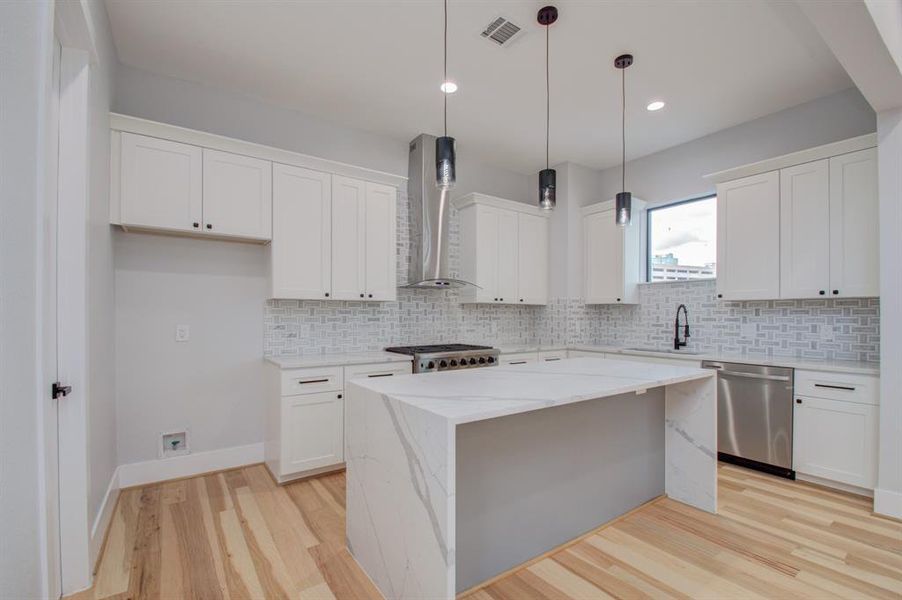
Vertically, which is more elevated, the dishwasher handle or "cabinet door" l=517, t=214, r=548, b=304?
"cabinet door" l=517, t=214, r=548, b=304

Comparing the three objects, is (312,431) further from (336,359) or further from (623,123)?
(623,123)

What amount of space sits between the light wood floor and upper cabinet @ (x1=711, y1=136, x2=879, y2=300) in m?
1.54

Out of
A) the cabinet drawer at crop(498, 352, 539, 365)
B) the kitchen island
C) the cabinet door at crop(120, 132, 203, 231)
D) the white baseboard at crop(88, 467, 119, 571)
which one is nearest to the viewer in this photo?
the kitchen island

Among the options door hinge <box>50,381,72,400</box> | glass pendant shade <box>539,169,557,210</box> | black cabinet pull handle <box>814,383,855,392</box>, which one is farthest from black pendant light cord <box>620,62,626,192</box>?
door hinge <box>50,381,72,400</box>

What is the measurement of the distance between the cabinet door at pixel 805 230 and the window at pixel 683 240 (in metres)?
0.71

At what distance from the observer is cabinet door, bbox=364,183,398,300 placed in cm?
372

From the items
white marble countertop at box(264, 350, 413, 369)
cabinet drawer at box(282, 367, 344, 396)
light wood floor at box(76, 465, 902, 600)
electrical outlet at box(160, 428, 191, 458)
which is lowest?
light wood floor at box(76, 465, 902, 600)

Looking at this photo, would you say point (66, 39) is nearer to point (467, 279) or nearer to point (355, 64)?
point (355, 64)

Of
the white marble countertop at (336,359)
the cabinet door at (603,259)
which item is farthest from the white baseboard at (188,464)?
the cabinet door at (603,259)

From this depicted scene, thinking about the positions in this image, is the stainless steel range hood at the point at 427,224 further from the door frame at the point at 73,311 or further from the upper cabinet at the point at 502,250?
the door frame at the point at 73,311

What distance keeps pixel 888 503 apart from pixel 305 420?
149 inches

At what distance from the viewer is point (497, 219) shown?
4.62 meters

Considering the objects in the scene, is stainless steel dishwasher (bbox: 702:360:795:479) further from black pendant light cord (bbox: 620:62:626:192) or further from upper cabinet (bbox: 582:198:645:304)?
black pendant light cord (bbox: 620:62:626:192)

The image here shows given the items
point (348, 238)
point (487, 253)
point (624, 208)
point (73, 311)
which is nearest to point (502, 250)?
point (487, 253)
